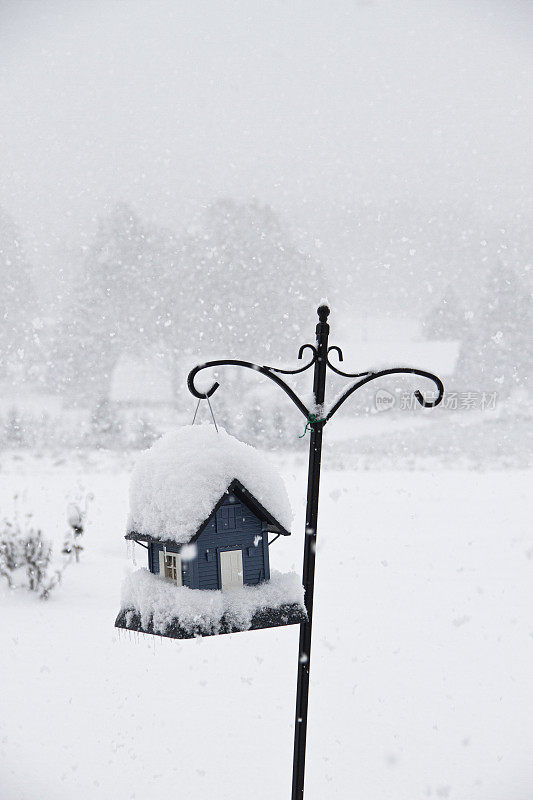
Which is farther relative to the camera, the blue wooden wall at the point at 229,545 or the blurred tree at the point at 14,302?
the blurred tree at the point at 14,302

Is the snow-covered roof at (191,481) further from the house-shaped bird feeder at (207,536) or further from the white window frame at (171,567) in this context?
the white window frame at (171,567)

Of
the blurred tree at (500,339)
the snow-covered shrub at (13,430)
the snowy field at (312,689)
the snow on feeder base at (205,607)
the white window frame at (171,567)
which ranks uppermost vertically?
the blurred tree at (500,339)

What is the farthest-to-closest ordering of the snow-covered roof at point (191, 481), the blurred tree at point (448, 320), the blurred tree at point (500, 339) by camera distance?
the blurred tree at point (448, 320), the blurred tree at point (500, 339), the snow-covered roof at point (191, 481)

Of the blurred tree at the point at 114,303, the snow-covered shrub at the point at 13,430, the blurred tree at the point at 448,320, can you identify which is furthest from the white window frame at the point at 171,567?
the blurred tree at the point at 448,320

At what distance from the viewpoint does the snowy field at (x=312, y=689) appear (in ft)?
17.8

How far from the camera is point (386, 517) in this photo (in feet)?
35.8

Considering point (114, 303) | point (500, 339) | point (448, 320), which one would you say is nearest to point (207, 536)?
point (114, 303)

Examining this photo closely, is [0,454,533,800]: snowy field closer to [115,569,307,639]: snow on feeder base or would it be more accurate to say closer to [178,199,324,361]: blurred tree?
[115,569,307,639]: snow on feeder base

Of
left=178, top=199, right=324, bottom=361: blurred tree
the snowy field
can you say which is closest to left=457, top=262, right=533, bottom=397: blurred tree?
left=178, top=199, right=324, bottom=361: blurred tree

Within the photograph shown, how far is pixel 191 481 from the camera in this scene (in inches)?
94.7

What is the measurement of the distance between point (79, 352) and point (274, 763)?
54.8 ft

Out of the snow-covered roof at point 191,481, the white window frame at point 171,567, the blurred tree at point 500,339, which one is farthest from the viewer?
the blurred tree at point 500,339

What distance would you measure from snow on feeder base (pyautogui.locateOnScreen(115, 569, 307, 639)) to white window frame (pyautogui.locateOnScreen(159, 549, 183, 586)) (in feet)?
0.09

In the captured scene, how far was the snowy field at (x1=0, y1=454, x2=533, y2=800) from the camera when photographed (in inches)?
214
